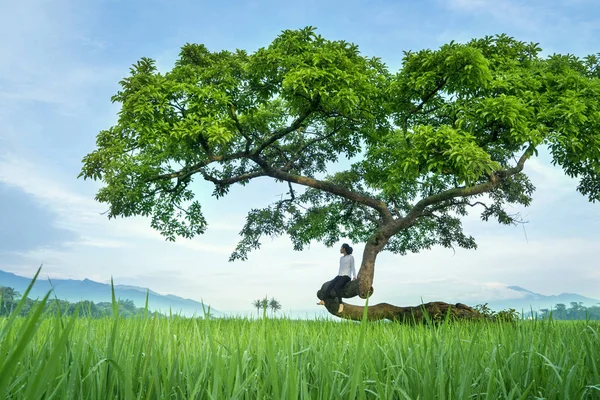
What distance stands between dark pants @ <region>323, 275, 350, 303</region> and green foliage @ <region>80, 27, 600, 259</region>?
4.31ft

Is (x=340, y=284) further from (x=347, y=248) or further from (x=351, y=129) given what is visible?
(x=351, y=129)

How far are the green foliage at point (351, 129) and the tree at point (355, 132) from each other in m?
0.04

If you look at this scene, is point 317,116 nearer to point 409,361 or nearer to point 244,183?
point 244,183

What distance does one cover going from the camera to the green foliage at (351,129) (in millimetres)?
10352

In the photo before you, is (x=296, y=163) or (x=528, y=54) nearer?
(x=528, y=54)

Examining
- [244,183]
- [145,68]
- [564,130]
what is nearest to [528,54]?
[564,130]

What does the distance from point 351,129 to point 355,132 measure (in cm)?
97

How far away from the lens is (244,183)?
1441 cm

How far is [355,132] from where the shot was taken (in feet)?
47.2

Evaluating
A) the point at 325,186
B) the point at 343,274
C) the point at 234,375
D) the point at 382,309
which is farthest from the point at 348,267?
the point at 234,375

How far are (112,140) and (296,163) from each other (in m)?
5.38

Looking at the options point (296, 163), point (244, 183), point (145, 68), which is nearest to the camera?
point (145, 68)

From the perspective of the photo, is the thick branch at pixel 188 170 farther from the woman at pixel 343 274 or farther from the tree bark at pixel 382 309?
the tree bark at pixel 382 309

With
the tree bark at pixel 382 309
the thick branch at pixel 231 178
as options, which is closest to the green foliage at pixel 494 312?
the tree bark at pixel 382 309
